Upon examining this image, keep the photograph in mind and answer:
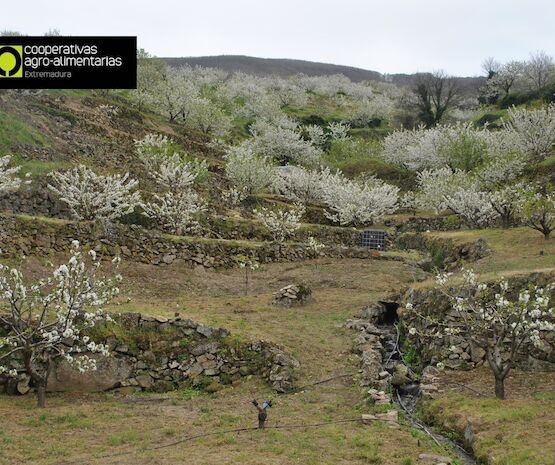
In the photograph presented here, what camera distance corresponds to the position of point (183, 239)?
27.5 meters

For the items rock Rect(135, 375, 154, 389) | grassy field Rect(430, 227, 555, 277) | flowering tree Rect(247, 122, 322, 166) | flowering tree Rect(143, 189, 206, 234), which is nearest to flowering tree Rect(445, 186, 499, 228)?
grassy field Rect(430, 227, 555, 277)

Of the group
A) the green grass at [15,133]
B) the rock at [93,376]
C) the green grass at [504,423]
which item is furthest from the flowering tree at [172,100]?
the green grass at [504,423]

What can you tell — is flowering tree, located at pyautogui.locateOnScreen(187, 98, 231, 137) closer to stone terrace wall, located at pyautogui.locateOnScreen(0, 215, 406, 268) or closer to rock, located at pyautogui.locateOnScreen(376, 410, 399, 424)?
stone terrace wall, located at pyautogui.locateOnScreen(0, 215, 406, 268)

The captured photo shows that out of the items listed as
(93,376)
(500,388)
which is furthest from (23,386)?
(500,388)

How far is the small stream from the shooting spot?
11.3m

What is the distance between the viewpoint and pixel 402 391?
15062 millimetres

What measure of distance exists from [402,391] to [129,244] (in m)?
16.0

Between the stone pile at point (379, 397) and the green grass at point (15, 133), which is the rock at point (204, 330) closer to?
the stone pile at point (379, 397)

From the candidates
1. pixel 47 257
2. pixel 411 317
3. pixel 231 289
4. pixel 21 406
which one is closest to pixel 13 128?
pixel 47 257

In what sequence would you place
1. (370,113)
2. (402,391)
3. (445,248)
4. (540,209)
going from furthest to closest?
(370,113)
(445,248)
(540,209)
(402,391)

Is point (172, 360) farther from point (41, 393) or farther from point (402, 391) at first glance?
point (402, 391)

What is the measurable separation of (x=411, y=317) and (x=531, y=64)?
290 ft

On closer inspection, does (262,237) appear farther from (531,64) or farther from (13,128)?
(531,64)

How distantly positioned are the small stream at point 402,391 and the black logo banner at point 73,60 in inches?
473
